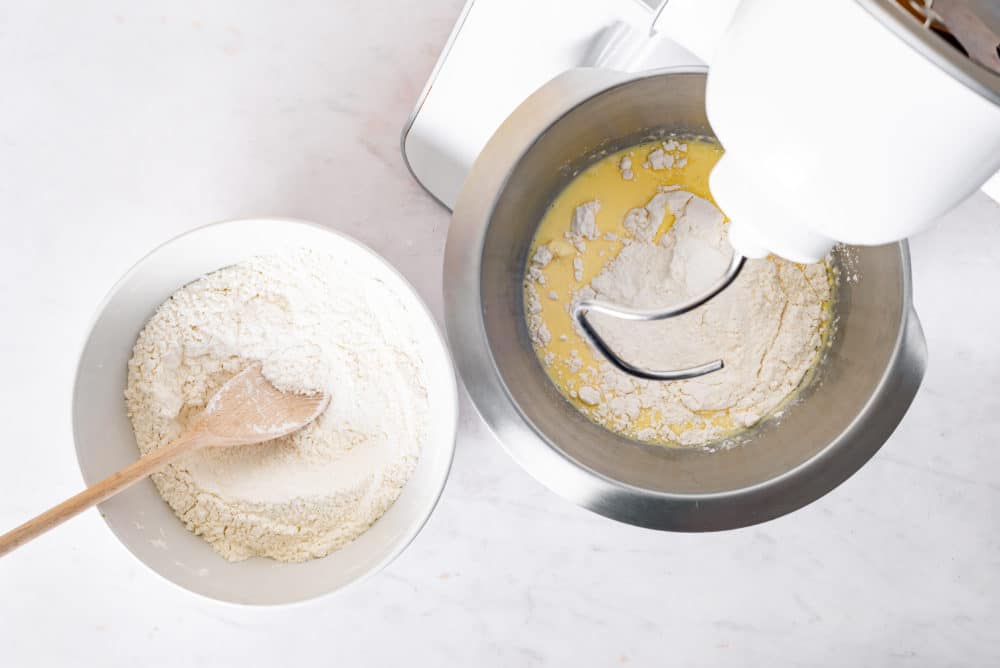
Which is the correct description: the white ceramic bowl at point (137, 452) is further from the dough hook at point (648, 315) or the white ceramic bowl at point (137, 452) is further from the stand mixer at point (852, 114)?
the stand mixer at point (852, 114)

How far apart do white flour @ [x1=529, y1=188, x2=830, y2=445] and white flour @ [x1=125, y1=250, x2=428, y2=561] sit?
147mm

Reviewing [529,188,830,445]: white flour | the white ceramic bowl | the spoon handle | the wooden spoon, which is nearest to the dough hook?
[529,188,830,445]: white flour

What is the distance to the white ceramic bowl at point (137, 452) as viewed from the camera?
583 millimetres

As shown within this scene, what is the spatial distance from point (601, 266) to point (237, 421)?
1.11 ft

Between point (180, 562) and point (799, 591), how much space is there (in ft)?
1.89

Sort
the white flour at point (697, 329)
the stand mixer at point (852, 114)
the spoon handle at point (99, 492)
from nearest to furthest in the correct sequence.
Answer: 1. the stand mixer at point (852, 114)
2. the spoon handle at point (99, 492)
3. the white flour at point (697, 329)

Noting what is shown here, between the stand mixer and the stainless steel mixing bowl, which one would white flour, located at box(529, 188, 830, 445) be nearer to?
the stainless steel mixing bowl

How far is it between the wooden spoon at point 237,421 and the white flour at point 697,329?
22cm

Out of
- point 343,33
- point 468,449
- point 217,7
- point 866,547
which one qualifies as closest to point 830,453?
point 866,547

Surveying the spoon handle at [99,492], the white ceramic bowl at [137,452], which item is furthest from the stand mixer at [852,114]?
the spoon handle at [99,492]

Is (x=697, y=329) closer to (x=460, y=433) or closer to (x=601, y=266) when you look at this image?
(x=601, y=266)

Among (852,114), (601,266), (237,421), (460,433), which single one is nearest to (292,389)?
(237,421)

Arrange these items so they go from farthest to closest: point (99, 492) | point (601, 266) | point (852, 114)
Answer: point (601, 266) < point (99, 492) < point (852, 114)

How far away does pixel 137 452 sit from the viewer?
2.05 feet
